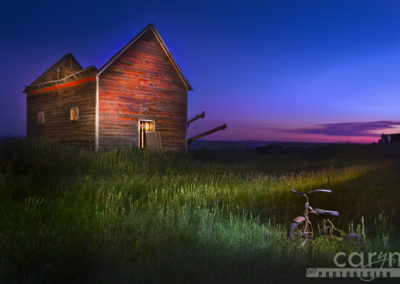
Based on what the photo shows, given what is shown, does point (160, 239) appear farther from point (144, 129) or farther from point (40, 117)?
point (40, 117)

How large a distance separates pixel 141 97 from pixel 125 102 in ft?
3.96

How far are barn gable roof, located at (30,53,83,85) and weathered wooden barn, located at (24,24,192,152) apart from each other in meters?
1.84

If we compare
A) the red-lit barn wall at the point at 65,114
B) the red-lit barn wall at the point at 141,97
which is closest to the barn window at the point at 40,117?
the red-lit barn wall at the point at 65,114

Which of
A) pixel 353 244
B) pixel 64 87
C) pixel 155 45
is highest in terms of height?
pixel 155 45

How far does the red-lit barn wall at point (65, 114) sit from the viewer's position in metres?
19.9

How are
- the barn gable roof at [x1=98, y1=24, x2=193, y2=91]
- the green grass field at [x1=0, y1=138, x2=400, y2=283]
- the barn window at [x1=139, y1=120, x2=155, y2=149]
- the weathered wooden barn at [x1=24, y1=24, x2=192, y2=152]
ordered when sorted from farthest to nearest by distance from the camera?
the barn window at [x1=139, y1=120, x2=155, y2=149] → the barn gable roof at [x1=98, y1=24, x2=193, y2=91] → the weathered wooden barn at [x1=24, y1=24, x2=192, y2=152] → the green grass field at [x1=0, y1=138, x2=400, y2=283]

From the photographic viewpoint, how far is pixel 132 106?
2084 cm

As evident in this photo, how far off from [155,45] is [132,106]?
459cm

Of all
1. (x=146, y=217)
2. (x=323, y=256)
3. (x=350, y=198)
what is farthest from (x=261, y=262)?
(x=350, y=198)

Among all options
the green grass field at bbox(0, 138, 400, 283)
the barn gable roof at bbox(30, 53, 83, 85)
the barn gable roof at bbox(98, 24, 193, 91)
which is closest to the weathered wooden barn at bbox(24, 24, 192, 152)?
the barn gable roof at bbox(98, 24, 193, 91)

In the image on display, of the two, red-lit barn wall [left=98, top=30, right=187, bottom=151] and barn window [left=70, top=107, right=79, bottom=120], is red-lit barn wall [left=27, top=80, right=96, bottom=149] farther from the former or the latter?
red-lit barn wall [left=98, top=30, right=187, bottom=151]

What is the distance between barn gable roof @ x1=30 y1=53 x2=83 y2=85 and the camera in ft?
85.4

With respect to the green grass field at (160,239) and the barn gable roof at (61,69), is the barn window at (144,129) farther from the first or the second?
the green grass field at (160,239)

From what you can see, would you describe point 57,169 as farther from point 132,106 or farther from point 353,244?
point 353,244
